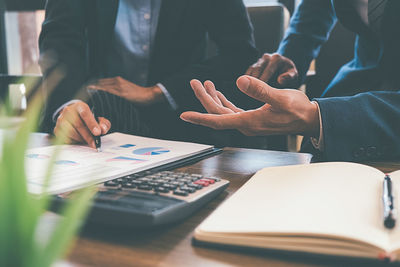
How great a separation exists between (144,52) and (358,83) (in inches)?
30.0

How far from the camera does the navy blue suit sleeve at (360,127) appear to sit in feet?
1.92

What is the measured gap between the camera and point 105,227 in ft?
1.07

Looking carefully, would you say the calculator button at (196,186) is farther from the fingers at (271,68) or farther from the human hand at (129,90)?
the human hand at (129,90)

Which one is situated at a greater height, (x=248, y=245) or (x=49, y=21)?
(x=49, y=21)

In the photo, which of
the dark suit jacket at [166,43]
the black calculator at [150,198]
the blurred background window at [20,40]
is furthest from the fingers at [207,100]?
the blurred background window at [20,40]

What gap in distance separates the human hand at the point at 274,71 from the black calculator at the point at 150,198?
2.03ft

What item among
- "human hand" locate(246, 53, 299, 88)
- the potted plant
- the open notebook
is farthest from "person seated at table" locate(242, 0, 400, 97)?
the potted plant

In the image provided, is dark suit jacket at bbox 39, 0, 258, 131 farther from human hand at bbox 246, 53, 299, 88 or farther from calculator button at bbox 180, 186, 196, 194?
calculator button at bbox 180, 186, 196, 194

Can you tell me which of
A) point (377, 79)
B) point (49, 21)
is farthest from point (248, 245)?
point (49, 21)

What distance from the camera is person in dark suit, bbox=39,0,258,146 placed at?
3.80ft

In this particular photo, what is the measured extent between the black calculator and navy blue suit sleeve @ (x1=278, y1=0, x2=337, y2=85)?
0.91 m

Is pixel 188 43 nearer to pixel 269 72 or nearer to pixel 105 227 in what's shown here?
pixel 269 72

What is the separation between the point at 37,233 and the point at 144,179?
0.28 meters

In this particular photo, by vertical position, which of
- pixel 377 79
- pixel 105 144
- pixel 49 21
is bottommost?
pixel 105 144
